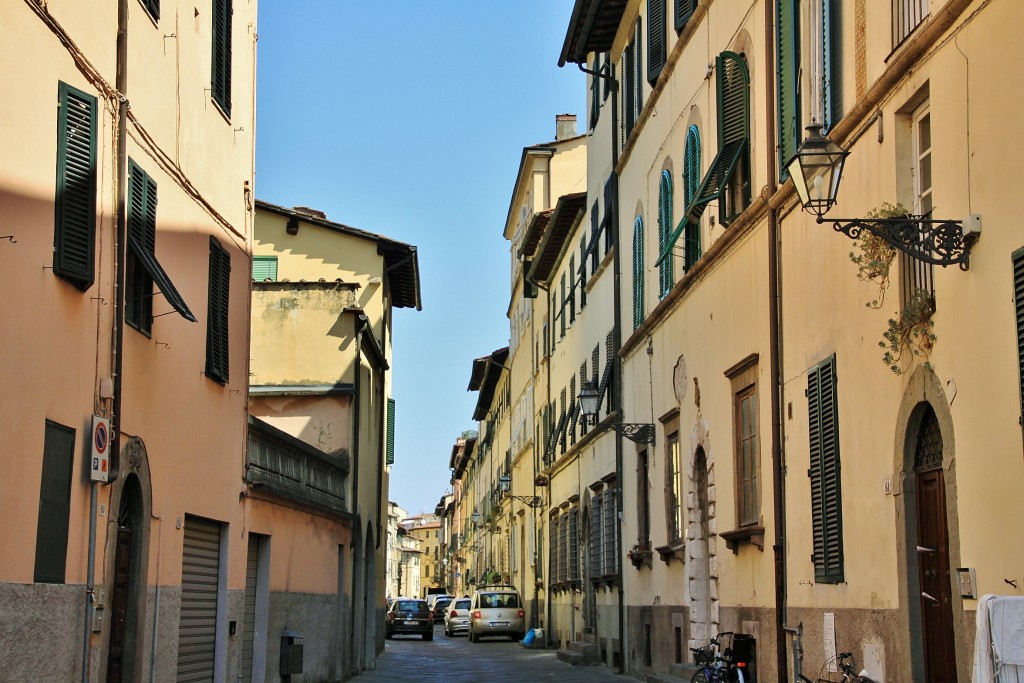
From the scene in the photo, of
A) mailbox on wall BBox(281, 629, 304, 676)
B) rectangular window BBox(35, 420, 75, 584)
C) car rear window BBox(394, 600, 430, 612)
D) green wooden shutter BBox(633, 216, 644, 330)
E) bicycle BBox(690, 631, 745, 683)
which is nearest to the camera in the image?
rectangular window BBox(35, 420, 75, 584)

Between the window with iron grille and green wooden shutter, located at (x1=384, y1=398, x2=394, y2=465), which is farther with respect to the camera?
green wooden shutter, located at (x1=384, y1=398, x2=394, y2=465)

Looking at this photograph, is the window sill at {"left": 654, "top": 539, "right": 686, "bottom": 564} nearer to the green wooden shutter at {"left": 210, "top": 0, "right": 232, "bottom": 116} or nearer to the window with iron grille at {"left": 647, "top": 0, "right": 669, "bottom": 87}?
the window with iron grille at {"left": 647, "top": 0, "right": 669, "bottom": 87}

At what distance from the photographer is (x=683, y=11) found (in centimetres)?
2005

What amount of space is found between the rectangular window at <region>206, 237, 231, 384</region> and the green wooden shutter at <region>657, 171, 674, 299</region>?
7167mm

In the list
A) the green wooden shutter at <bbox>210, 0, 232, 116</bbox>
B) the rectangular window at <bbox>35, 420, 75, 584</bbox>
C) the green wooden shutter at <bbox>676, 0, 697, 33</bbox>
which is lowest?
the rectangular window at <bbox>35, 420, 75, 584</bbox>

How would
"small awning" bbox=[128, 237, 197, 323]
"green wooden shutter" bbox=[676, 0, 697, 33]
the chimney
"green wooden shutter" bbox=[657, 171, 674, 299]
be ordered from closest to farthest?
"small awning" bbox=[128, 237, 197, 323] → "green wooden shutter" bbox=[676, 0, 697, 33] → "green wooden shutter" bbox=[657, 171, 674, 299] → the chimney

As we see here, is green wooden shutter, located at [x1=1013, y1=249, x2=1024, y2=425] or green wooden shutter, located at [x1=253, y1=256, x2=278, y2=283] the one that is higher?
green wooden shutter, located at [x1=253, y1=256, x2=278, y2=283]

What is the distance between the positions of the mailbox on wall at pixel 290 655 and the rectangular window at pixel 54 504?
7.96 metres

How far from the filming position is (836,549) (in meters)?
12.8

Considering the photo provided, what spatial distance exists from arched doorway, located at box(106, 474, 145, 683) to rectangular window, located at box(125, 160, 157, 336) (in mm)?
1493

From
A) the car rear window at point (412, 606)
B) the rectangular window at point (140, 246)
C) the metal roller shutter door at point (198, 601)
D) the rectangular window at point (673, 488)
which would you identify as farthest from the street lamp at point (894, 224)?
the car rear window at point (412, 606)

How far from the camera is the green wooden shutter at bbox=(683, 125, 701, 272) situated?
18.8 metres

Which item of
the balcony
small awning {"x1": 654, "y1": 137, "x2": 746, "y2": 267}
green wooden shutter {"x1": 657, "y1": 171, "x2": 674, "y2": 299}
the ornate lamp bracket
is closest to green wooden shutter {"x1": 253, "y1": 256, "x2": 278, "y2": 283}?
the balcony

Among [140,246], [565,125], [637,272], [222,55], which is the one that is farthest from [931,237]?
[565,125]
